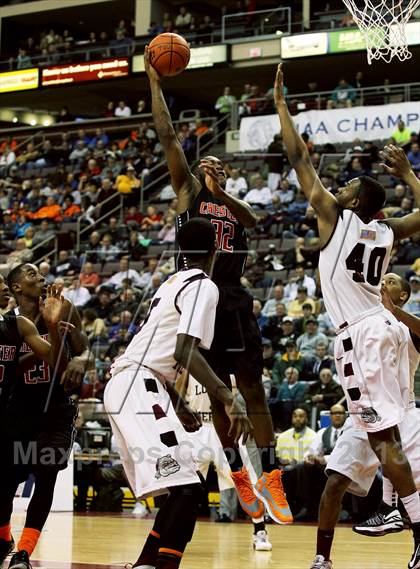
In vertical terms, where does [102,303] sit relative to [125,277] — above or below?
below

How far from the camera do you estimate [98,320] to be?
54.6ft

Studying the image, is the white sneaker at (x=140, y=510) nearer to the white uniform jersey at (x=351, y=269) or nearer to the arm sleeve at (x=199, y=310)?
the white uniform jersey at (x=351, y=269)

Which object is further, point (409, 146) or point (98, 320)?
point (409, 146)

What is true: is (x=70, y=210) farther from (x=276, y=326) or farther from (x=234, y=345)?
(x=234, y=345)

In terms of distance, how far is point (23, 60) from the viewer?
2970cm

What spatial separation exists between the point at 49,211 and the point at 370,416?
1834 cm

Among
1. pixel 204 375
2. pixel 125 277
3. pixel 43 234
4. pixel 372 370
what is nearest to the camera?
pixel 204 375

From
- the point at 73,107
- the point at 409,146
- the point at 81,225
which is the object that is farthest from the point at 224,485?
the point at 73,107

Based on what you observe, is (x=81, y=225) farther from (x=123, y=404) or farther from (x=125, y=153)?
(x=123, y=404)

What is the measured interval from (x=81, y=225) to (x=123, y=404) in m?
17.5

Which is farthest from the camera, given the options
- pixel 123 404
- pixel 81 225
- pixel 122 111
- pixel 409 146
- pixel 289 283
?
pixel 122 111

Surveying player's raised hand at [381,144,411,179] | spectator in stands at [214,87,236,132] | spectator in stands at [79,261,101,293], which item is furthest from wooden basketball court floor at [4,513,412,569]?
spectator in stands at [214,87,236,132]

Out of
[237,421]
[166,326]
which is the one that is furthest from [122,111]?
[237,421]

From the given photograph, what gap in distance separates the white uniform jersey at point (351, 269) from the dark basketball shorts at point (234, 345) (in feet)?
2.85
